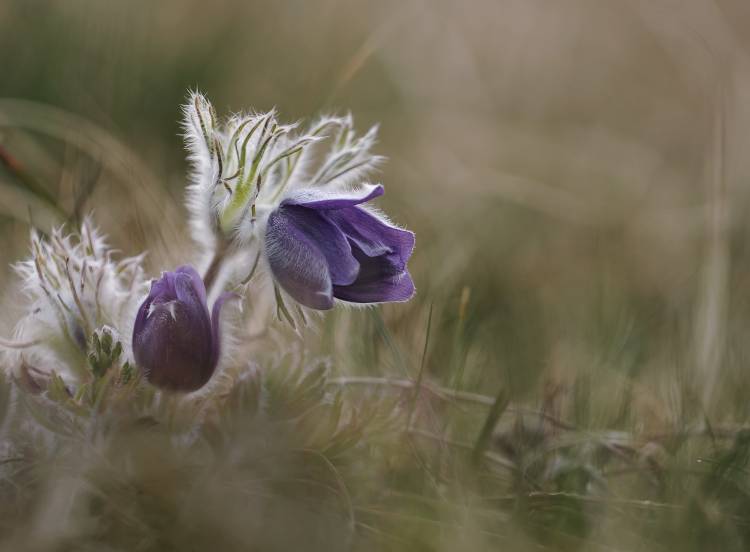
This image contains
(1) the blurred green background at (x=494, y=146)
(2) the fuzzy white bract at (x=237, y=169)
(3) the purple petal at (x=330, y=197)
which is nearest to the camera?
(3) the purple petal at (x=330, y=197)

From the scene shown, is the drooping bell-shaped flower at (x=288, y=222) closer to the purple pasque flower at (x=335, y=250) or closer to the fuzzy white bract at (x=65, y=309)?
the purple pasque flower at (x=335, y=250)

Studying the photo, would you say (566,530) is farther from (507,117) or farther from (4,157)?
(507,117)

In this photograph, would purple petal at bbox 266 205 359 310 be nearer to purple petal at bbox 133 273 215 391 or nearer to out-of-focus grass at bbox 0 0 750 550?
purple petal at bbox 133 273 215 391

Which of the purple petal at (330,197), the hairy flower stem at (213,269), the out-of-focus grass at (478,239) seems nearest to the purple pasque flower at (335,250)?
the purple petal at (330,197)

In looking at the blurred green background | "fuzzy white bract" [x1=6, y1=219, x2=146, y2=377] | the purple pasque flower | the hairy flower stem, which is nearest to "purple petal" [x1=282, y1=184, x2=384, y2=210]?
the purple pasque flower

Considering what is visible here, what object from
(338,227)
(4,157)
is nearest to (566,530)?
(338,227)

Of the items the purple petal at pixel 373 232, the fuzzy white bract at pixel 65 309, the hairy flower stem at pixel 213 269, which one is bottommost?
the fuzzy white bract at pixel 65 309
